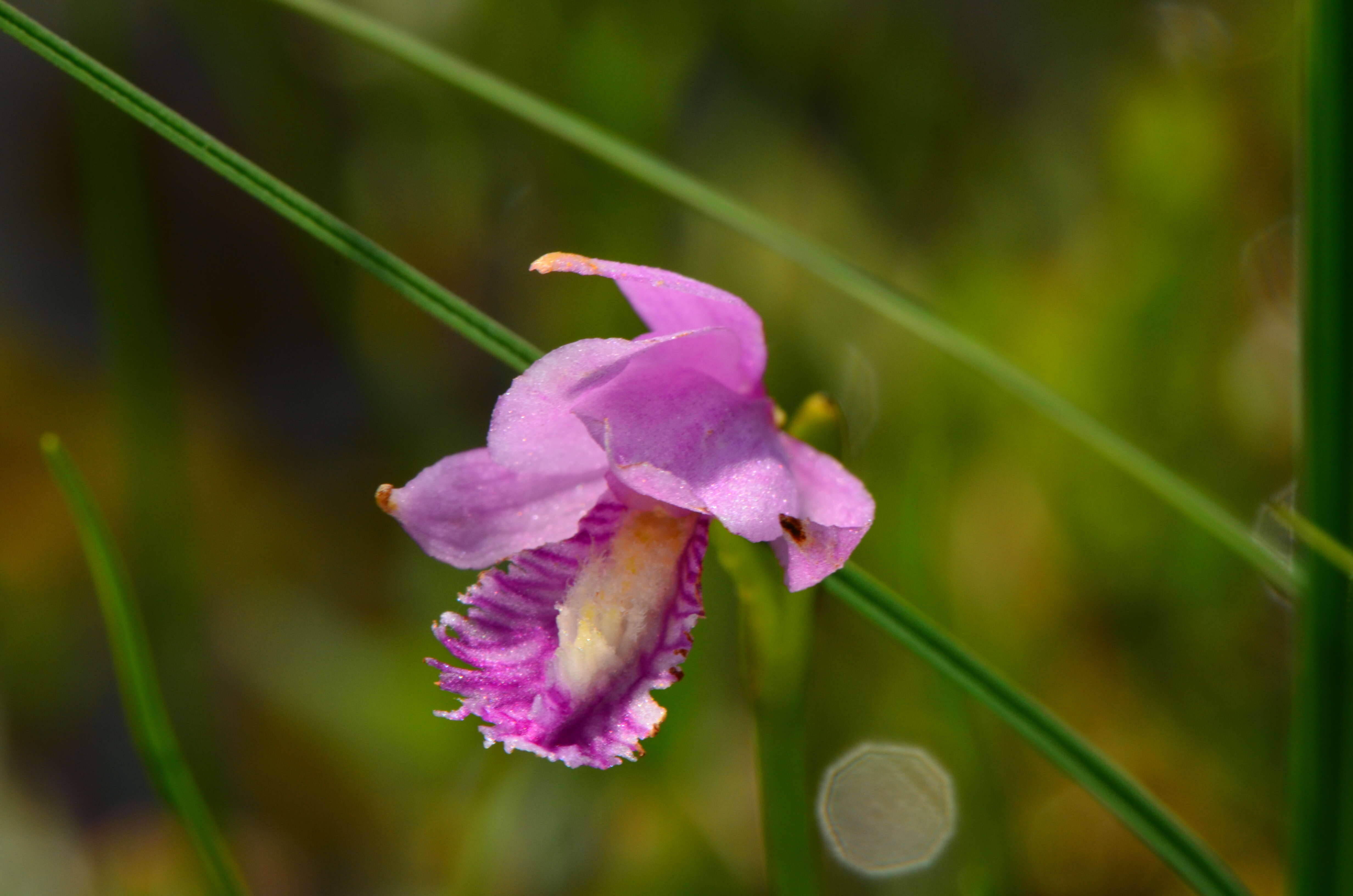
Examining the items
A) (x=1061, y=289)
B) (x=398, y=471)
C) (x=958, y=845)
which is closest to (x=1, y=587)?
(x=398, y=471)

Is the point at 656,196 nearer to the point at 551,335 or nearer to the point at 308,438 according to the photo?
the point at 551,335

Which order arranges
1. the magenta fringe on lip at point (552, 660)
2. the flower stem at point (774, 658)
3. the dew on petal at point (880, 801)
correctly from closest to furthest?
the magenta fringe on lip at point (552, 660)
the flower stem at point (774, 658)
the dew on petal at point (880, 801)

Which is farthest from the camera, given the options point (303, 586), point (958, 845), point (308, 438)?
point (308, 438)

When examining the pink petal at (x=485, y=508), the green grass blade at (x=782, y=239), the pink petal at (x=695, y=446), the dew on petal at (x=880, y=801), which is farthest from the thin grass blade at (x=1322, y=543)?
the dew on petal at (x=880, y=801)

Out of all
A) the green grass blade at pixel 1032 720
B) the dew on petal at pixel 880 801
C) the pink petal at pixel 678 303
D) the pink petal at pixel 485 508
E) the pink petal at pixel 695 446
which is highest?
the pink petal at pixel 678 303

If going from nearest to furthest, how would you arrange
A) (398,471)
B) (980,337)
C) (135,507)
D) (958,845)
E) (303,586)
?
(958,845), (135,507), (980,337), (398,471), (303,586)

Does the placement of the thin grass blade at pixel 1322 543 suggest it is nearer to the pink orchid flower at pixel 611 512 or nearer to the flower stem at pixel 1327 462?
the flower stem at pixel 1327 462
